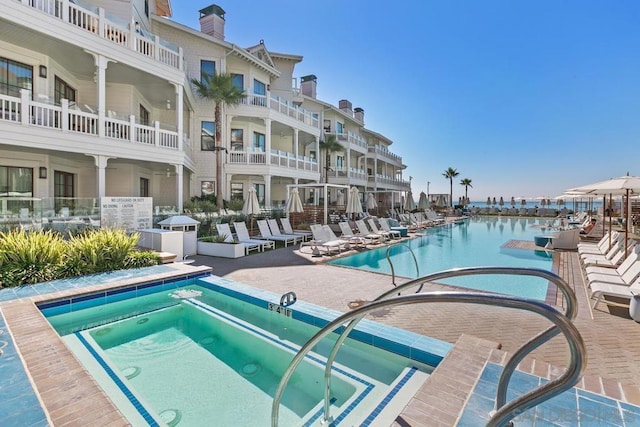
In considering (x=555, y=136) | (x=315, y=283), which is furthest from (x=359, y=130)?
(x=315, y=283)

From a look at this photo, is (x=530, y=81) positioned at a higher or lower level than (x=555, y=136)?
higher

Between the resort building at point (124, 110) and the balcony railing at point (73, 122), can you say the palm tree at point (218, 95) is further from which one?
the balcony railing at point (73, 122)

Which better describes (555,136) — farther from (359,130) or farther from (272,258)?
(272,258)

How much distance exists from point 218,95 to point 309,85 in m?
15.3

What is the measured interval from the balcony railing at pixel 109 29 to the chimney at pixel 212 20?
25.5 ft

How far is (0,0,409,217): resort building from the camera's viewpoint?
10.8 m

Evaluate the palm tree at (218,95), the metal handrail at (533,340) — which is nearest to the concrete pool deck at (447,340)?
the metal handrail at (533,340)

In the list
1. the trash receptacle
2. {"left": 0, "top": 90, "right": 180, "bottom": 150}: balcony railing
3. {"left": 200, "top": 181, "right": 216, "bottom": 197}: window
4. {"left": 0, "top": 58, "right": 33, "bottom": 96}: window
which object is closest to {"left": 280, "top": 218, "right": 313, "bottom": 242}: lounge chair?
{"left": 200, "top": 181, "right": 216, "bottom": 197}: window

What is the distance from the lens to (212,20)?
70.0 feet

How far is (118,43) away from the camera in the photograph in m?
12.6

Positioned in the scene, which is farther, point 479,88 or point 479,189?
point 479,189

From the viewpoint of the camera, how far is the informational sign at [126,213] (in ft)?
36.8

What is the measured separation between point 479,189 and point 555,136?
86.1 feet

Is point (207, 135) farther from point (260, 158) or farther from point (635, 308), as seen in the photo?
point (635, 308)
